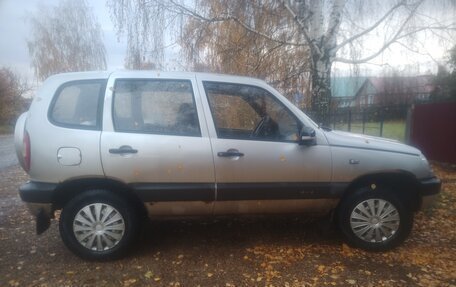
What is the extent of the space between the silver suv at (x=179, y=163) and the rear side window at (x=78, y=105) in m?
0.01

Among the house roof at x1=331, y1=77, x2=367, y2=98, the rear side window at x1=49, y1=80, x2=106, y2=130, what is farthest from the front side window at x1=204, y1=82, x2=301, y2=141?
the house roof at x1=331, y1=77, x2=367, y2=98

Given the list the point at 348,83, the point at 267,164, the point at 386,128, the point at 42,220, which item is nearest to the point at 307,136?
the point at 267,164

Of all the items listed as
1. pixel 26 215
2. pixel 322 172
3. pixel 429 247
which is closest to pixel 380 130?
pixel 429 247

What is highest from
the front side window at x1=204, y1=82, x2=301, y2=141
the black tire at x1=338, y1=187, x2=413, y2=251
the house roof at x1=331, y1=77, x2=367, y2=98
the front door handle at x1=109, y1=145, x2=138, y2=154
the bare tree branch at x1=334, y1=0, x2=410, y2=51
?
the bare tree branch at x1=334, y1=0, x2=410, y2=51

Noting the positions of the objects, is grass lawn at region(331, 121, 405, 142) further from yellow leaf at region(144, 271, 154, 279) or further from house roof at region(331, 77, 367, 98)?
yellow leaf at region(144, 271, 154, 279)

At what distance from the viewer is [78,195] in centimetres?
358

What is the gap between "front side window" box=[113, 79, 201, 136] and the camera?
3553 mm

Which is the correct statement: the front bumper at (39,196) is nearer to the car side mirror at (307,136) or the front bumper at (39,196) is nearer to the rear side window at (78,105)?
the rear side window at (78,105)

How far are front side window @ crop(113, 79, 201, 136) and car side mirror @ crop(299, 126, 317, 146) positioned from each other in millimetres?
1040

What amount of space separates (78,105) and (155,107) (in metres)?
0.76

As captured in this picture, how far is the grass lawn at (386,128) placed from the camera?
36.3ft

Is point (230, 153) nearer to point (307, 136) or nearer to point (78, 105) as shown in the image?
point (307, 136)

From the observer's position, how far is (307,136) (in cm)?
357

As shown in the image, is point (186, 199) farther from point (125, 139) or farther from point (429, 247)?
point (429, 247)
